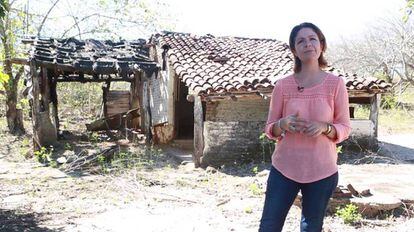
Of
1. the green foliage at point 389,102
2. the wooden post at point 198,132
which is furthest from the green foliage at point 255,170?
the green foliage at point 389,102

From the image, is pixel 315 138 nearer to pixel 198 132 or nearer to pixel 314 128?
pixel 314 128

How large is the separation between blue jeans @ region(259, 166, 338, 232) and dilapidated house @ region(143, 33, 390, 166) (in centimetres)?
761

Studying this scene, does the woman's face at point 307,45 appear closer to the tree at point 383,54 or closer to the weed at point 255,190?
the weed at point 255,190

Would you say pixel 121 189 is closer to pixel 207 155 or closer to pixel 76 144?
pixel 207 155

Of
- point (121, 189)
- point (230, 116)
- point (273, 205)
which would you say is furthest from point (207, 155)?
point (273, 205)

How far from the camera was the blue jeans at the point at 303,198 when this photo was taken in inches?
92.6

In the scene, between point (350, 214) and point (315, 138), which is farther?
point (350, 214)

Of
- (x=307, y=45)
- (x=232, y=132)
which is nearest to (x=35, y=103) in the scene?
(x=232, y=132)

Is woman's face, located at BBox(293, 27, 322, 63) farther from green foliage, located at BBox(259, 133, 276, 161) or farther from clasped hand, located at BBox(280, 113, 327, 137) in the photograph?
green foliage, located at BBox(259, 133, 276, 161)

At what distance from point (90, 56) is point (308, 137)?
11.0 m

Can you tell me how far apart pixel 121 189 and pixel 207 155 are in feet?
9.75

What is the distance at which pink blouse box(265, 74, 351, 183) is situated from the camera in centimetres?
236

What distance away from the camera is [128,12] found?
1762 centimetres

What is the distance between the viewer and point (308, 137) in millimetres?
2375
